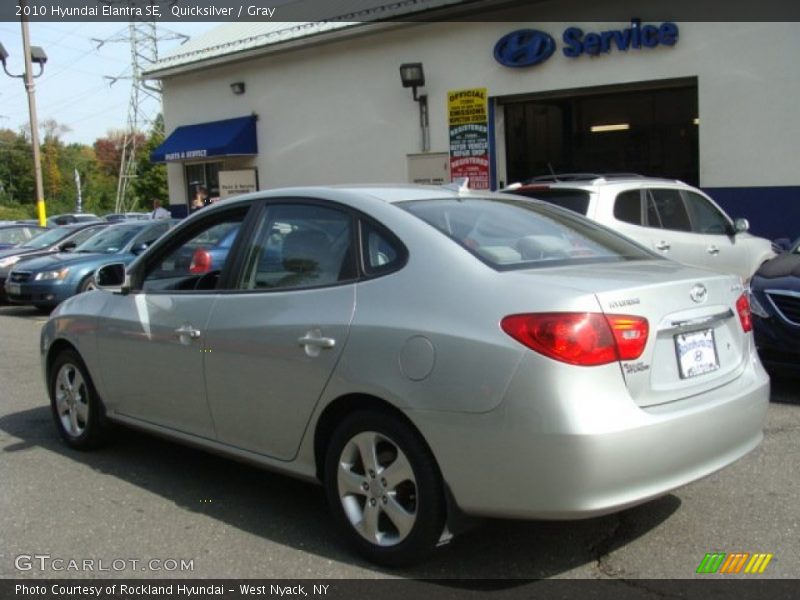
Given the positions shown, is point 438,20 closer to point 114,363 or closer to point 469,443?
point 114,363

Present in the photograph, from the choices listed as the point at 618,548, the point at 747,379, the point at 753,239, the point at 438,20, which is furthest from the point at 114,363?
the point at 438,20

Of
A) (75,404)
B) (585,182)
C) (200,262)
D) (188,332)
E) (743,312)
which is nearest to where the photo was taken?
(743,312)

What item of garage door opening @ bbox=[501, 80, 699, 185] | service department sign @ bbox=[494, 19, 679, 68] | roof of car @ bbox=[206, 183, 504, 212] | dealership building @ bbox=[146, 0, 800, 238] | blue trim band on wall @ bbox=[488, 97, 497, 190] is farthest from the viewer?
garage door opening @ bbox=[501, 80, 699, 185]

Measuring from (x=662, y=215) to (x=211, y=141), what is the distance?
1350 centimetres

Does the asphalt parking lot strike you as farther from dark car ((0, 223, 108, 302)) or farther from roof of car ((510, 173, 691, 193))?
dark car ((0, 223, 108, 302))

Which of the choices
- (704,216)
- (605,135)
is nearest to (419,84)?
(605,135)

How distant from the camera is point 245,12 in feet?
66.1

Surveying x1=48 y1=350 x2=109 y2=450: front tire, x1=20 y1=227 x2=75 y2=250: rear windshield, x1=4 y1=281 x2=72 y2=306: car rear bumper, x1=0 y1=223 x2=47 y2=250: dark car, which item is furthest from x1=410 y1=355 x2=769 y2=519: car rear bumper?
x1=0 y1=223 x2=47 y2=250: dark car

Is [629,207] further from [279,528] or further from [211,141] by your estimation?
[211,141]

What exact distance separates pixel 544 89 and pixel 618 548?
11246 mm

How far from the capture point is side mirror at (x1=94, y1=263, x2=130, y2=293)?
16.7ft

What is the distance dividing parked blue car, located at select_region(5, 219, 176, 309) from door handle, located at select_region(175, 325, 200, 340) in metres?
8.61

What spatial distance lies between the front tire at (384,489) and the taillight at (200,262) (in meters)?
1.52

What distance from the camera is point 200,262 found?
4.84m
